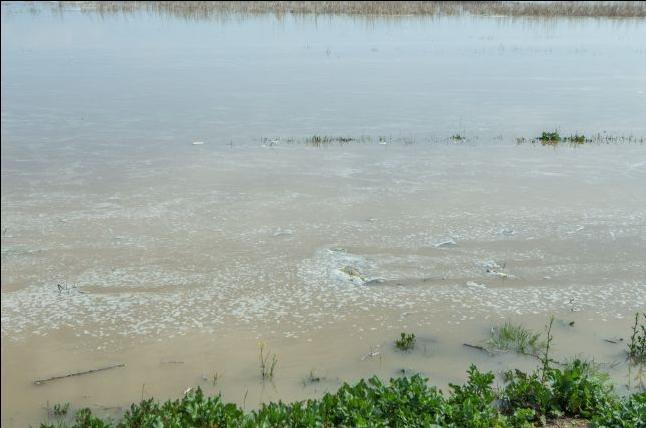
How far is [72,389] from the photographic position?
5.04 meters

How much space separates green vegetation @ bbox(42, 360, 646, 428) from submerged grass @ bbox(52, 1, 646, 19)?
37382 millimetres

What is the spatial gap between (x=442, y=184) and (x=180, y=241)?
12.9 ft

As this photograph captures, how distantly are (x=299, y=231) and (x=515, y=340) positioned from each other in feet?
9.97

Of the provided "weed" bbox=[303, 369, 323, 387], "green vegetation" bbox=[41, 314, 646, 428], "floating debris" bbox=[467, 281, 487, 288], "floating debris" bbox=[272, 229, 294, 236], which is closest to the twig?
"green vegetation" bbox=[41, 314, 646, 428]

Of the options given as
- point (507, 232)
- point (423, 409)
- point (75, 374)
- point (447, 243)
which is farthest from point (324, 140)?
point (423, 409)

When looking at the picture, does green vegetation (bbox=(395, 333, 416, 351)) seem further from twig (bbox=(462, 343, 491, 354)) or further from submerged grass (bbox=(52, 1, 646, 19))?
submerged grass (bbox=(52, 1, 646, 19))

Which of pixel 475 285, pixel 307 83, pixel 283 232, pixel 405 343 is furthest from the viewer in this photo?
pixel 307 83

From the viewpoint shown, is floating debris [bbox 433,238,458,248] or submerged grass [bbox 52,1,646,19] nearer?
floating debris [bbox 433,238,458,248]

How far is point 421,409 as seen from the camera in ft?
14.0

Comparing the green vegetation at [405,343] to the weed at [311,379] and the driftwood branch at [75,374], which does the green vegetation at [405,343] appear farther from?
the driftwood branch at [75,374]

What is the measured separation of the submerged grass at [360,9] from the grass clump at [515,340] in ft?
119

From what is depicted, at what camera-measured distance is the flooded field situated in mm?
5508

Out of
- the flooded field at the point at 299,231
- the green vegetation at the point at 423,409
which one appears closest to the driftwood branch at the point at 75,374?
the flooded field at the point at 299,231

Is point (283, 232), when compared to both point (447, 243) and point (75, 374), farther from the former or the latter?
point (75, 374)
